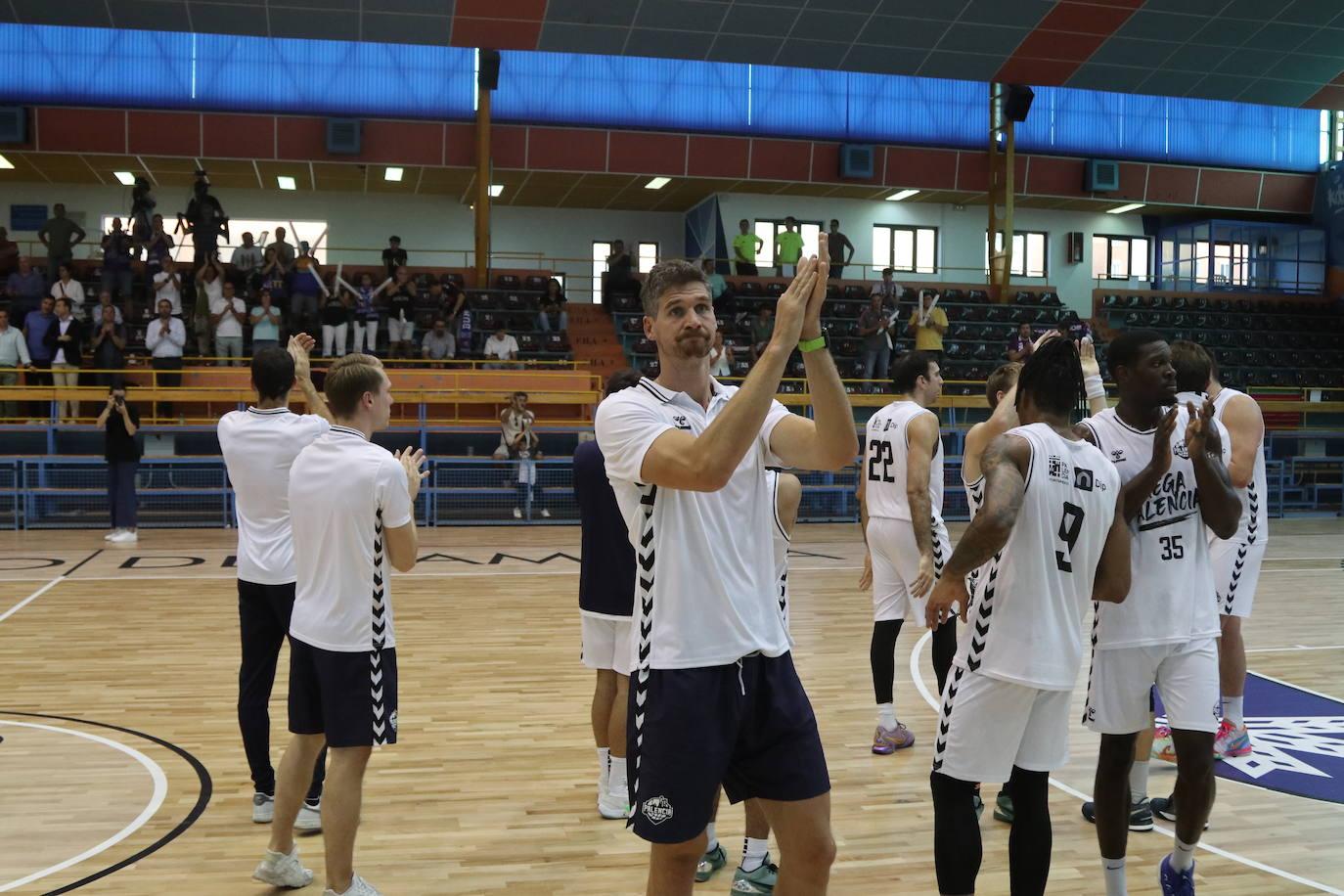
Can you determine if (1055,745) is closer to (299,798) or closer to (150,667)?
(299,798)

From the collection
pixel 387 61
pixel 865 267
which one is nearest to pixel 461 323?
pixel 387 61

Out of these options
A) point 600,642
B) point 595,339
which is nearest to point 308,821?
point 600,642

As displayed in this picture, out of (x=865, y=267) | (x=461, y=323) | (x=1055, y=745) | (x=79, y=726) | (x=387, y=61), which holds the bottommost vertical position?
(x=79, y=726)

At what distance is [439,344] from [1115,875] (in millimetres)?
16130

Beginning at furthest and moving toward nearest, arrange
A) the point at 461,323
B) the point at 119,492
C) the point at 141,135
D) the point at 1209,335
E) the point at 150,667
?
the point at 1209,335, the point at 141,135, the point at 461,323, the point at 119,492, the point at 150,667

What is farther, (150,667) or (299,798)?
(150,667)

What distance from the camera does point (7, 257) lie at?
19875mm

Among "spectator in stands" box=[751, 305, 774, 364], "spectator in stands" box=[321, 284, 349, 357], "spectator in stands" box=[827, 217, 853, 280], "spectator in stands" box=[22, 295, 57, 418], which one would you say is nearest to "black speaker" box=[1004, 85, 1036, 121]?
"spectator in stands" box=[827, 217, 853, 280]

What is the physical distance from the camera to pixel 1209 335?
25.5 meters

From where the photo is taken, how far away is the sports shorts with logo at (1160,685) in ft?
12.3

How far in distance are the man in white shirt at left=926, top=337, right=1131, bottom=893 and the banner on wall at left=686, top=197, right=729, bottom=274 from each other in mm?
22035

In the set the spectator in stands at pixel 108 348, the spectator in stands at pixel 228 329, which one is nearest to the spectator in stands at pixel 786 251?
the spectator in stands at pixel 228 329

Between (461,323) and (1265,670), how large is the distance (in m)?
14.0

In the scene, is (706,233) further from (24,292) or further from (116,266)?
(24,292)
